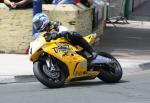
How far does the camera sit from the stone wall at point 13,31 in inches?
611

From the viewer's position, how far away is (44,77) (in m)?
10.8

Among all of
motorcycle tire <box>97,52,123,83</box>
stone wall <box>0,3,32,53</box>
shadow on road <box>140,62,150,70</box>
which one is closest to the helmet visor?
motorcycle tire <box>97,52,123,83</box>

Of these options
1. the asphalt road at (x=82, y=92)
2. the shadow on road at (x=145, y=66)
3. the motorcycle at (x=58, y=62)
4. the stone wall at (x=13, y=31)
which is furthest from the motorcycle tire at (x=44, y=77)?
the stone wall at (x=13, y=31)

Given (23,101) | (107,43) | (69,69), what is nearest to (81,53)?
(69,69)

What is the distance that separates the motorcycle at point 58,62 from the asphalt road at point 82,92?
0.20m

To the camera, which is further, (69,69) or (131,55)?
(131,55)

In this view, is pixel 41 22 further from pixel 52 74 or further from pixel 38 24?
pixel 52 74

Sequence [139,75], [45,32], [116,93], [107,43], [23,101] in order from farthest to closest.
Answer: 1. [107,43]
2. [139,75]
3. [45,32]
4. [116,93]
5. [23,101]

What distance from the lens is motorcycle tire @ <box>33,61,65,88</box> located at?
423 inches

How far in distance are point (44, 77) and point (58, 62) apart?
0.40 meters

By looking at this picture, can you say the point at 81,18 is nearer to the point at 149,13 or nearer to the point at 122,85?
the point at 122,85

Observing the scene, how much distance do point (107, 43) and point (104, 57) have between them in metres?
6.95

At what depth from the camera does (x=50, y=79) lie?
10812 millimetres

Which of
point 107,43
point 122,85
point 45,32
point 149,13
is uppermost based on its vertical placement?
point 45,32
